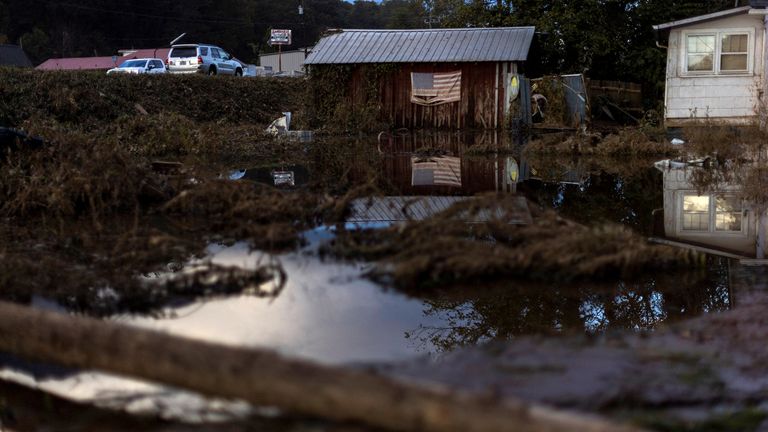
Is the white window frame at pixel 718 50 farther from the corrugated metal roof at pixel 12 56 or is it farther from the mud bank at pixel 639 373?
the corrugated metal roof at pixel 12 56

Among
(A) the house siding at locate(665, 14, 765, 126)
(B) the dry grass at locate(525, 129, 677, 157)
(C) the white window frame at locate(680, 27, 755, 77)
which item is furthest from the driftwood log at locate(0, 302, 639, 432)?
(C) the white window frame at locate(680, 27, 755, 77)

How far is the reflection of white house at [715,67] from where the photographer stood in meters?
18.8

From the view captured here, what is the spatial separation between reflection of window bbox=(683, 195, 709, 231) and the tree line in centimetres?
1893

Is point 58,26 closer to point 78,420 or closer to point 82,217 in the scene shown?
point 82,217

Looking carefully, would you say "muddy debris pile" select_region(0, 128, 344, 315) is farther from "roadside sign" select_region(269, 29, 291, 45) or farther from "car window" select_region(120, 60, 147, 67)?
"roadside sign" select_region(269, 29, 291, 45)

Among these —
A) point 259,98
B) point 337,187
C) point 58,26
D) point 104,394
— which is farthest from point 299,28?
point 104,394

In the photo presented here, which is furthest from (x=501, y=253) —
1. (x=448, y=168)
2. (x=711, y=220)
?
(x=448, y=168)

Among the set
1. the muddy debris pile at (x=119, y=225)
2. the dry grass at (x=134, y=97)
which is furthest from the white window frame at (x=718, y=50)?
the muddy debris pile at (x=119, y=225)

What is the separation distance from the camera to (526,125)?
986 inches

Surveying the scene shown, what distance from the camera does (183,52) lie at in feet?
106

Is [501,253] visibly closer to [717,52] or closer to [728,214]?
[728,214]

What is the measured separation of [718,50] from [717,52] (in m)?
0.05

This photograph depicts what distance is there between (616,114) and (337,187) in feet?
65.7

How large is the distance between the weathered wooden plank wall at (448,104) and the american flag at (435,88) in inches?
6.0
